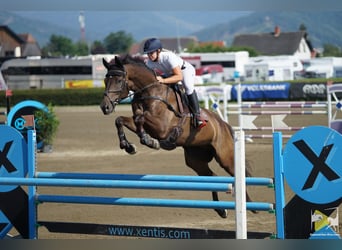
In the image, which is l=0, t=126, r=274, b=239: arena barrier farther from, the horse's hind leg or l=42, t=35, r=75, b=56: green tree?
l=42, t=35, r=75, b=56: green tree

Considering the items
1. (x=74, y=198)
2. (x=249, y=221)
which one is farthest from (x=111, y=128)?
(x=74, y=198)

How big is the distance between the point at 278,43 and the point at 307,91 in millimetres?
53587

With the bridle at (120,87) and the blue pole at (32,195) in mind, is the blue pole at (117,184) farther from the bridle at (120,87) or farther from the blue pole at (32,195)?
the bridle at (120,87)

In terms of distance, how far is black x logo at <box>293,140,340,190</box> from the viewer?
4.60 metres

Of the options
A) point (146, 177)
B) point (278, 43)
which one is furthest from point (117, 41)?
point (146, 177)

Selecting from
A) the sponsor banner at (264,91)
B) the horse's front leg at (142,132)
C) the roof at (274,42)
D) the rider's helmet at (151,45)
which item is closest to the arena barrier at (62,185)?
the horse's front leg at (142,132)

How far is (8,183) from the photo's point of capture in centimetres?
506

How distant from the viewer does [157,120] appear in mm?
6125

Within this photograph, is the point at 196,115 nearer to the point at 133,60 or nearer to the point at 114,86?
the point at 133,60

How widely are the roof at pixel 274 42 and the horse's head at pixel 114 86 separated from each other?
215 feet

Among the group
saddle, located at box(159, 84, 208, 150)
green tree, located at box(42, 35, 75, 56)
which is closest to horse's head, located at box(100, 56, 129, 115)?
saddle, located at box(159, 84, 208, 150)

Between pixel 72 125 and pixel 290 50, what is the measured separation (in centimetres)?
5564

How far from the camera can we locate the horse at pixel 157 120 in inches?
232

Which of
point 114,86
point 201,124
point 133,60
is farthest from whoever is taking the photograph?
point 201,124
